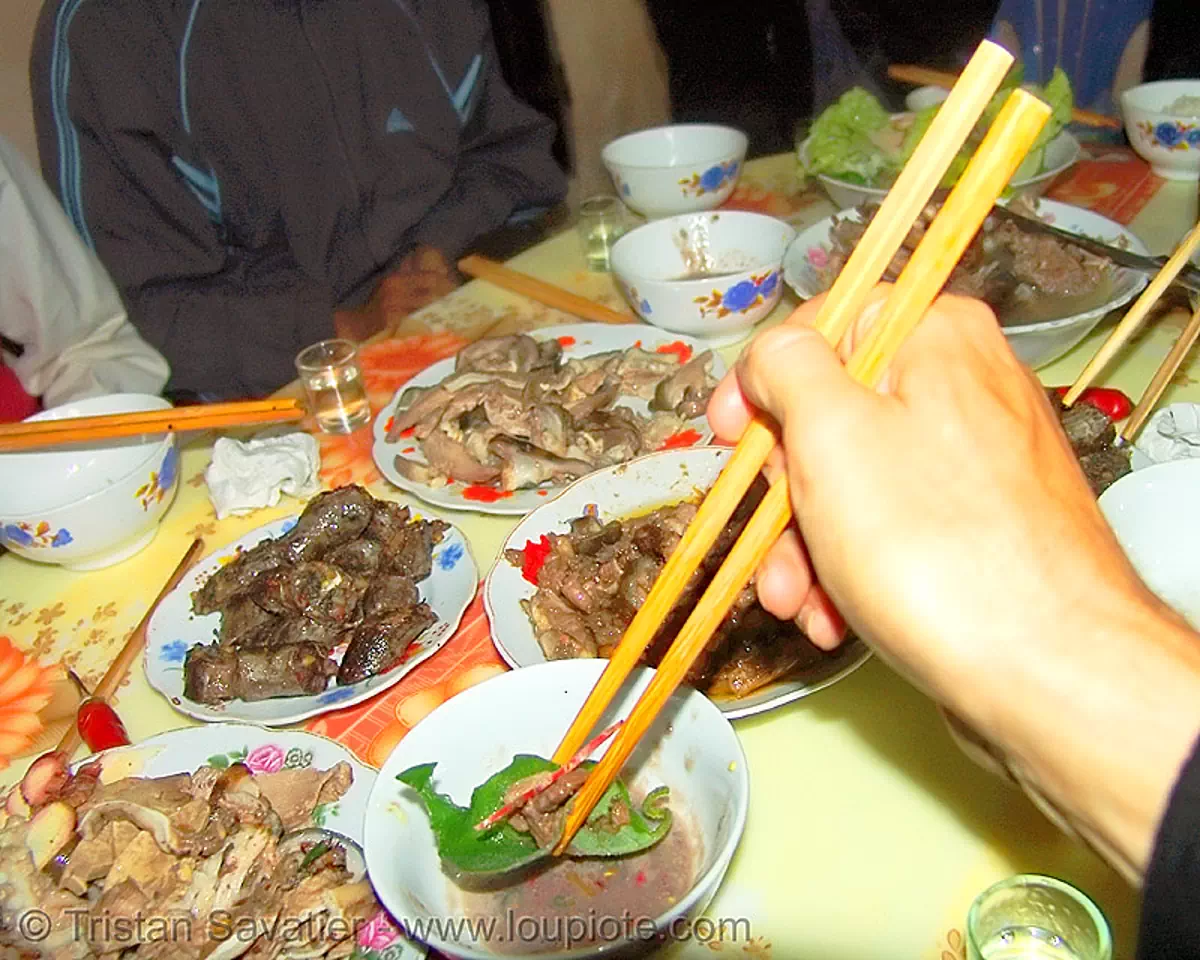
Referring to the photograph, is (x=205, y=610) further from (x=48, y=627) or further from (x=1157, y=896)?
(x=1157, y=896)

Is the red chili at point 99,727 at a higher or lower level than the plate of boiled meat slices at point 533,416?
lower

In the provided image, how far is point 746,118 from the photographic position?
5.18 m

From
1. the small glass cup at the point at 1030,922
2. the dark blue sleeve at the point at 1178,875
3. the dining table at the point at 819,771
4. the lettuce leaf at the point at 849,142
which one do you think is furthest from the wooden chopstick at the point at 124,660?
the lettuce leaf at the point at 849,142

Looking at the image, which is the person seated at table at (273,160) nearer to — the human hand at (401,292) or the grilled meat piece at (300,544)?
the human hand at (401,292)

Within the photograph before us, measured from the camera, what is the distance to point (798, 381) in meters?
0.83

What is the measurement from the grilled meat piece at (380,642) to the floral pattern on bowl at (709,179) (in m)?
1.64

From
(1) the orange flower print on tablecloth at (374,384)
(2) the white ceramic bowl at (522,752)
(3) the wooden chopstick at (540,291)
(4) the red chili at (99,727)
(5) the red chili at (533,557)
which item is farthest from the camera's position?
(3) the wooden chopstick at (540,291)

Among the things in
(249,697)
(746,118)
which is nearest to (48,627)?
(249,697)

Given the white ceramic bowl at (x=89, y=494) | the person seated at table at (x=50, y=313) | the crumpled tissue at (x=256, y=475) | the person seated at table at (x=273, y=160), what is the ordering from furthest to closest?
the person seated at table at (x=273, y=160), the person seated at table at (x=50, y=313), the crumpled tissue at (x=256, y=475), the white ceramic bowl at (x=89, y=494)

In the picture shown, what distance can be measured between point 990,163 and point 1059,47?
384 cm

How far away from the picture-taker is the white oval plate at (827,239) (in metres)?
2.02

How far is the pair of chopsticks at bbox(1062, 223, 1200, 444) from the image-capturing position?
54.9 inches

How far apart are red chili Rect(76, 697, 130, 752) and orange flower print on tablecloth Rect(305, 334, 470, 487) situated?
26.2 inches

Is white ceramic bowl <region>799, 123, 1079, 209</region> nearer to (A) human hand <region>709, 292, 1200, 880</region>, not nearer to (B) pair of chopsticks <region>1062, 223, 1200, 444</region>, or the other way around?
(B) pair of chopsticks <region>1062, 223, 1200, 444</region>
